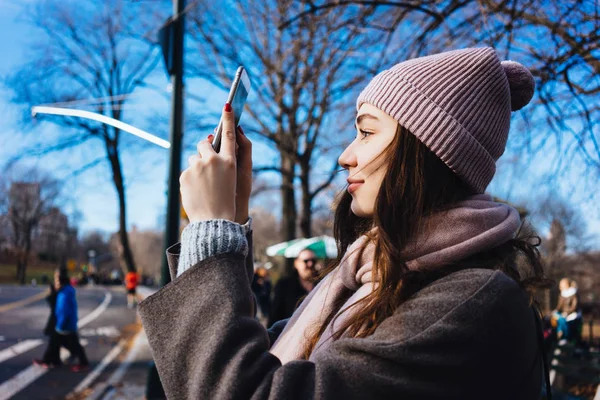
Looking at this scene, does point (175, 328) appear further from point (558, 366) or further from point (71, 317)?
point (71, 317)

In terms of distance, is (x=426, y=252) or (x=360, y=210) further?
(x=360, y=210)

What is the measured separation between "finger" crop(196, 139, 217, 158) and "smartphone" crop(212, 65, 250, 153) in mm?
28

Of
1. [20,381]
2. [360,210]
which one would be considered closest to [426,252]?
[360,210]

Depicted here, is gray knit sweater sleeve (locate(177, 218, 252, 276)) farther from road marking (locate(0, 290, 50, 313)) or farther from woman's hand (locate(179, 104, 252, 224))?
road marking (locate(0, 290, 50, 313))

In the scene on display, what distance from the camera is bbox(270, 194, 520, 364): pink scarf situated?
116 centimetres

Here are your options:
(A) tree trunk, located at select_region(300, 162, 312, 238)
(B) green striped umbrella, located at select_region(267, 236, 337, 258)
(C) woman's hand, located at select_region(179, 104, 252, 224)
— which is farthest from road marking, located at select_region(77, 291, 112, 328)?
(C) woman's hand, located at select_region(179, 104, 252, 224)

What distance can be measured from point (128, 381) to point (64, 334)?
1.91 m

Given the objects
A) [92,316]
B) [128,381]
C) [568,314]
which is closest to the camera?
[128,381]

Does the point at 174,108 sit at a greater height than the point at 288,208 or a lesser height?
greater

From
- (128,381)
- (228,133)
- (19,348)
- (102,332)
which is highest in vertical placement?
(228,133)

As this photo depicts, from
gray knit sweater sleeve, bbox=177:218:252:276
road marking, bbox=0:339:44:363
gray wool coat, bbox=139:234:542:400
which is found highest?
gray knit sweater sleeve, bbox=177:218:252:276

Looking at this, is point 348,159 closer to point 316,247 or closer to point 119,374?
point 119,374

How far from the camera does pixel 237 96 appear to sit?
4.54ft

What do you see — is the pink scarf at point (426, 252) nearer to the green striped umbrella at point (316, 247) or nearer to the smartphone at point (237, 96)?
the smartphone at point (237, 96)
